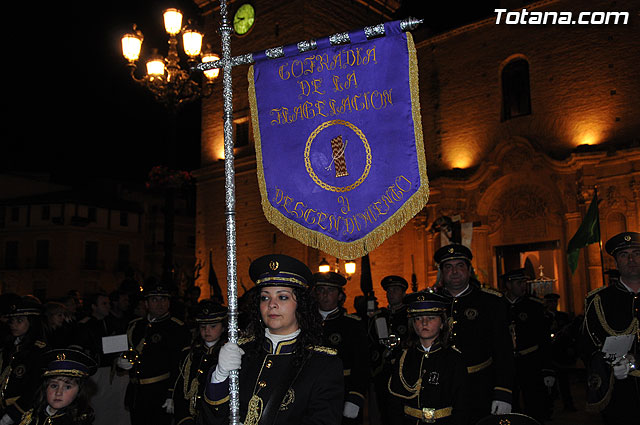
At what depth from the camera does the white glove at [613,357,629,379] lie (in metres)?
5.45

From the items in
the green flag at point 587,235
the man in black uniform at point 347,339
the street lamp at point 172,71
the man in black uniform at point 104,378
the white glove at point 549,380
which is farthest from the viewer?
the green flag at point 587,235

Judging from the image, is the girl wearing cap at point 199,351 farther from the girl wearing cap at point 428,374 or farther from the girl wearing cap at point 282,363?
the girl wearing cap at point 282,363

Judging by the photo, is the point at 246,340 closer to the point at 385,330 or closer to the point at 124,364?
the point at 124,364

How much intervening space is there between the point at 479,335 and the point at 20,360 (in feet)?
16.0

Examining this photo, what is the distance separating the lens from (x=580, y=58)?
20.0m

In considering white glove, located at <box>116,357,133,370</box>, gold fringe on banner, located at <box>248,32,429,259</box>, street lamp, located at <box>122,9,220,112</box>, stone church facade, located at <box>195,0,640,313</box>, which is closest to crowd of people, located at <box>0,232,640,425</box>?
white glove, located at <box>116,357,133,370</box>

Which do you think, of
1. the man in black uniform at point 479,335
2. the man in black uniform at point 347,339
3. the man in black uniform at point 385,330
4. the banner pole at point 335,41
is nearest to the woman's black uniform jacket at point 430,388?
the man in black uniform at point 479,335

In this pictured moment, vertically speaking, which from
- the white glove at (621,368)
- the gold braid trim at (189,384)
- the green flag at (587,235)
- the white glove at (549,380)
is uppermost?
the green flag at (587,235)

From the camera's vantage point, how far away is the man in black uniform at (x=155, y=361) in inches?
331

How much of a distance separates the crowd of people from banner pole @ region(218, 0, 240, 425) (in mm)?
51

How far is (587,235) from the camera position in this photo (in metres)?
14.8

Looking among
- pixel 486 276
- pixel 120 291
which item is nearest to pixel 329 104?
pixel 120 291

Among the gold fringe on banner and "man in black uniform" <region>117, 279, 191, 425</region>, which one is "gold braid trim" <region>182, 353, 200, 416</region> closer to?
"man in black uniform" <region>117, 279, 191, 425</region>

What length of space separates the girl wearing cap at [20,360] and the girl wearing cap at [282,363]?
367 centimetres
